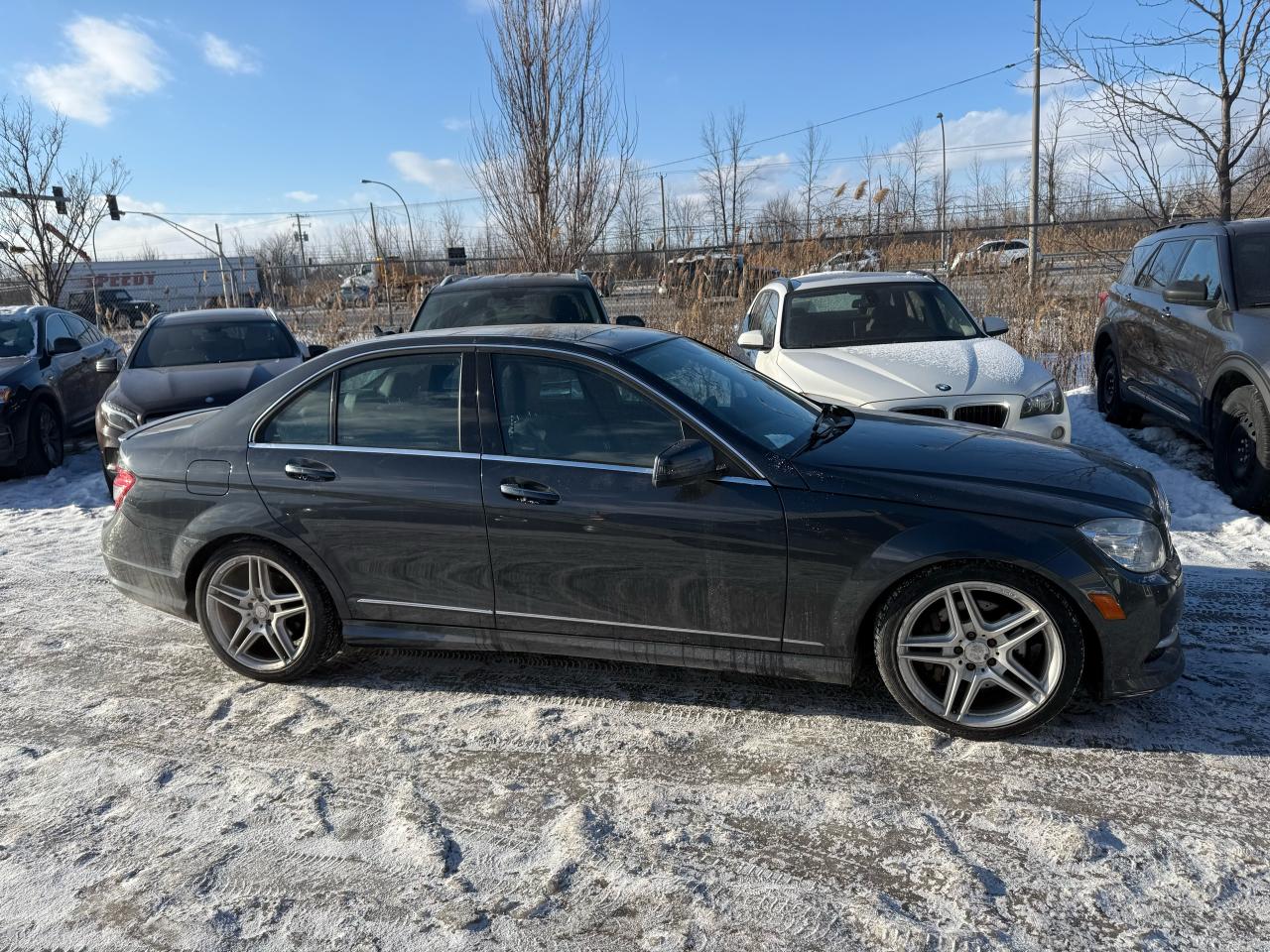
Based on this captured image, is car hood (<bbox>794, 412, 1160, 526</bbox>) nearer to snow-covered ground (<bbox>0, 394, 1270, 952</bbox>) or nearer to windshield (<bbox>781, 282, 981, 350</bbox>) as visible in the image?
snow-covered ground (<bbox>0, 394, 1270, 952</bbox>)

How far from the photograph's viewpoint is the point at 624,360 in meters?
3.97

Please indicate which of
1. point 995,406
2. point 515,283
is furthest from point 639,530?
point 515,283

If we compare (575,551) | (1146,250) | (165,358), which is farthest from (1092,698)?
(165,358)

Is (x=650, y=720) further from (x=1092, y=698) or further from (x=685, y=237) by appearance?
(x=685, y=237)

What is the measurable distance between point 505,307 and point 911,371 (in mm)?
3777

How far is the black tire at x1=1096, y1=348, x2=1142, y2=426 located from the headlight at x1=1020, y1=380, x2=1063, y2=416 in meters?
2.67

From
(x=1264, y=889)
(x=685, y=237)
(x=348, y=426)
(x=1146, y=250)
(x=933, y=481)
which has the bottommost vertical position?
(x=1264, y=889)

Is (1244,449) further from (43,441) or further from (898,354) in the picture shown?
(43,441)

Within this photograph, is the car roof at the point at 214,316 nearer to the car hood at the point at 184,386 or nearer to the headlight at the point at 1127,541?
the car hood at the point at 184,386

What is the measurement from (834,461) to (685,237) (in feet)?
52.4

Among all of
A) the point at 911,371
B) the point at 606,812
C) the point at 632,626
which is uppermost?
the point at 911,371

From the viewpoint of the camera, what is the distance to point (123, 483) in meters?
4.56

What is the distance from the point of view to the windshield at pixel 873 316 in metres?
7.81

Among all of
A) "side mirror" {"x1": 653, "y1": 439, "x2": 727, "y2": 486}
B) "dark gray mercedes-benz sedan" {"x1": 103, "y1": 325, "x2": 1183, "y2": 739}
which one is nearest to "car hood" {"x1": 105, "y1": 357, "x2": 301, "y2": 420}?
"dark gray mercedes-benz sedan" {"x1": 103, "y1": 325, "x2": 1183, "y2": 739}
